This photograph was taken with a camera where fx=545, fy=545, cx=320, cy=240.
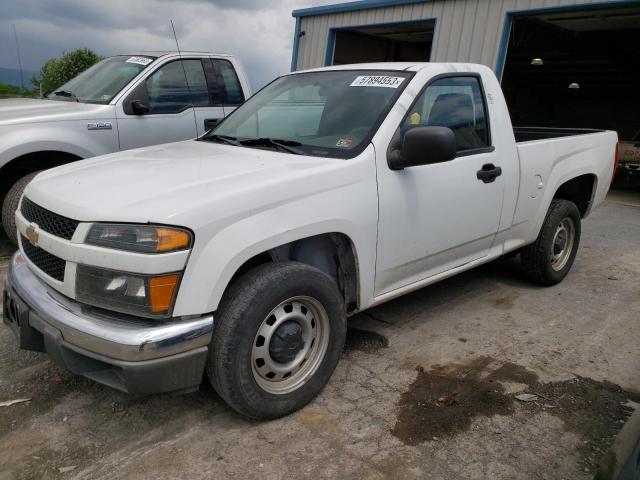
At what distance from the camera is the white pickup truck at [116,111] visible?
4.81 m

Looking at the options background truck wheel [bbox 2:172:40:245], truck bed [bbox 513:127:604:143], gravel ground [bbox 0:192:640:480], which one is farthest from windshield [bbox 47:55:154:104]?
truck bed [bbox 513:127:604:143]

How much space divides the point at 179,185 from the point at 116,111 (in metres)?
3.27

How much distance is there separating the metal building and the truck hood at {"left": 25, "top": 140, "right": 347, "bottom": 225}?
747 cm

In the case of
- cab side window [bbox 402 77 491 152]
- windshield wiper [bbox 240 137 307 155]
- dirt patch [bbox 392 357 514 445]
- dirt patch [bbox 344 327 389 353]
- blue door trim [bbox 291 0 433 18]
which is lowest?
dirt patch [bbox 344 327 389 353]

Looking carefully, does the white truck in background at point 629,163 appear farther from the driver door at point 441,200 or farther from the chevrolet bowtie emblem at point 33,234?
the chevrolet bowtie emblem at point 33,234

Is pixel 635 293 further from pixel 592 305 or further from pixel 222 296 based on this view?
pixel 222 296

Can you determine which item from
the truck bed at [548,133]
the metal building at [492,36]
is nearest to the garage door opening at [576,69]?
the metal building at [492,36]

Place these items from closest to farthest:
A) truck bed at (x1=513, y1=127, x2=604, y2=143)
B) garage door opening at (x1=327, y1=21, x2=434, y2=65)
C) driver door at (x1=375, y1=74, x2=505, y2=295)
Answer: driver door at (x1=375, y1=74, x2=505, y2=295), truck bed at (x1=513, y1=127, x2=604, y2=143), garage door opening at (x1=327, y1=21, x2=434, y2=65)

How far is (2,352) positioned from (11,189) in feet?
6.53

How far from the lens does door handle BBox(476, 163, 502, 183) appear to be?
3625 mm

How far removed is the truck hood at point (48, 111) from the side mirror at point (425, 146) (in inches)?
137

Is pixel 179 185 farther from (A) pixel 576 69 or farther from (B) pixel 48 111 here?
(A) pixel 576 69

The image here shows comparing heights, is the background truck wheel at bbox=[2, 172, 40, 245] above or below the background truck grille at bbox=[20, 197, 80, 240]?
below

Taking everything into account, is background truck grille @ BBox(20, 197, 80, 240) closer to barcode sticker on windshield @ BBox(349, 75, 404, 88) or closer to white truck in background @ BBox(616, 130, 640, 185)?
barcode sticker on windshield @ BBox(349, 75, 404, 88)
